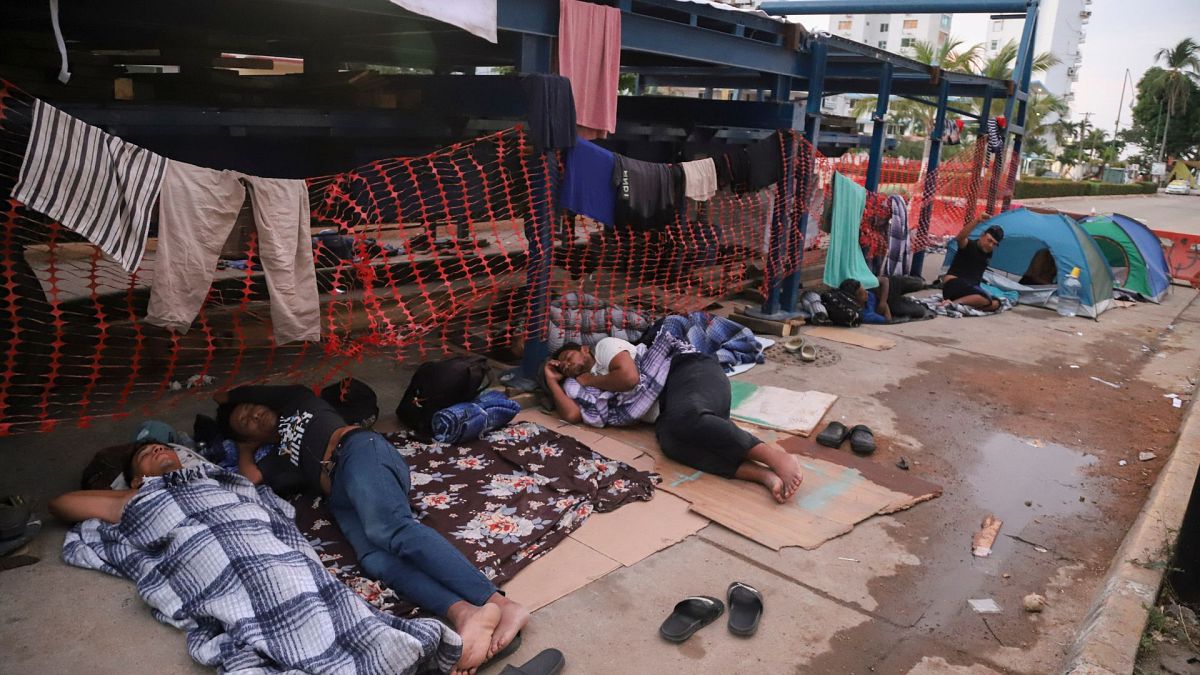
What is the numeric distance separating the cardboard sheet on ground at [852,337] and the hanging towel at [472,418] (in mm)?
4226

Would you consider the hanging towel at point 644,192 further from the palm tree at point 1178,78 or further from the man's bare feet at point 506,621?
the palm tree at point 1178,78

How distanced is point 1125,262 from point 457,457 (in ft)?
38.7

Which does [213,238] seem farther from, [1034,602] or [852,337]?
[852,337]

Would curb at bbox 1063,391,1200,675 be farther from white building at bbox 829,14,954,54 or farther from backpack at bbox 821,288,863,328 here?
white building at bbox 829,14,954,54

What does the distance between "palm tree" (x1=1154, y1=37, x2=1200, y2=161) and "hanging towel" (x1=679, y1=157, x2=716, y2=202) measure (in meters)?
68.5

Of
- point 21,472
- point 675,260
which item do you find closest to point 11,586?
point 21,472

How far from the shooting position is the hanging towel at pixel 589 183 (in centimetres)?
564

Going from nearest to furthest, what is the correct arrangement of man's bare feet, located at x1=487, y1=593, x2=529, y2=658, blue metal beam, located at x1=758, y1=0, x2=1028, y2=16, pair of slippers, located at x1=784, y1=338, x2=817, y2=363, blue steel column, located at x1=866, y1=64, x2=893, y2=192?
man's bare feet, located at x1=487, y1=593, x2=529, y2=658
pair of slippers, located at x1=784, y1=338, x2=817, y2=363
blue steel column, located at x1=866, y1=64, x2=893, y2=192
blue metal beam, located at x1=758, y1=0, x2=1028, y2=16

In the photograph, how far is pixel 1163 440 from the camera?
5.99m

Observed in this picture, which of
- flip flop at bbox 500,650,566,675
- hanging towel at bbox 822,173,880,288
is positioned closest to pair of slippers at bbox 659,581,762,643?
flip flop at bbox 500,650,566,675

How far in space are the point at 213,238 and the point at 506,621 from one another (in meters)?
2.43

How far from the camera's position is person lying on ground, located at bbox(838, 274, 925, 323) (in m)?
8.88

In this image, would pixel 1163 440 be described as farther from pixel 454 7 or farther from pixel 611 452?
pixel 454 7

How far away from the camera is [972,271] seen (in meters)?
10.6
